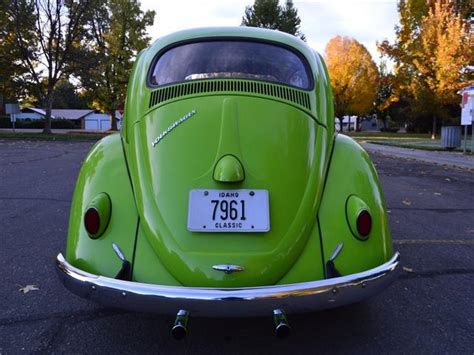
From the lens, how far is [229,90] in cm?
290

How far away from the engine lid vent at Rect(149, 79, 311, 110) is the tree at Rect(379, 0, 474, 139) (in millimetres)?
22979

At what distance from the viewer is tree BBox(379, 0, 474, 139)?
23.3m

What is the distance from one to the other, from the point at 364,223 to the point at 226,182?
84cm

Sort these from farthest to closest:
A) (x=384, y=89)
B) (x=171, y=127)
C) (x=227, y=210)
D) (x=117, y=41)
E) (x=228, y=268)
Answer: (x=384, y=89), (x=117, y=41), (x=171, y=127), (x=227, y=210), (x=228, y=268)

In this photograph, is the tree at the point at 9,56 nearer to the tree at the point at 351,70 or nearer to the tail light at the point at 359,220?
the tree at the point at 351,70

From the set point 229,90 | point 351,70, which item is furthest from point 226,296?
point 351,70

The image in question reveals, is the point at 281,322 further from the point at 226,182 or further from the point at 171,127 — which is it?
the point at 171,127

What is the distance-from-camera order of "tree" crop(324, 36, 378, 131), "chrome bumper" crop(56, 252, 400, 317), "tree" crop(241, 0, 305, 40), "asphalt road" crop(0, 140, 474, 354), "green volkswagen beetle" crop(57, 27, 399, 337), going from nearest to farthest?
"chrome bumper" crop(56, 252, 400, 317)
"green volkswagen beetle" crop(57, 27, 399, 337)
"asphalt road" crop(0, 140, 474, 354)
"tree" crop(324, 36, 378, 131)
"tree" crop(241, 0, 305, 40)

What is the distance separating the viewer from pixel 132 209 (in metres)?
2.59

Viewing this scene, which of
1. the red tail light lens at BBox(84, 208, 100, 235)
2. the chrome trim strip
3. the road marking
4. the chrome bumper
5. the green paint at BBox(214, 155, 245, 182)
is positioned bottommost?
the road marking

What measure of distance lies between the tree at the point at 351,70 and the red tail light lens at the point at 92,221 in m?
36.1

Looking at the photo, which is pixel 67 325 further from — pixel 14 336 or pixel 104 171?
pixel 104 171

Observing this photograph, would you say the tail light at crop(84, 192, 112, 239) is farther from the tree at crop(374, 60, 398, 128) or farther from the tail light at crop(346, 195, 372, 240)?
the tree at crop(374, 60, 398, 128)

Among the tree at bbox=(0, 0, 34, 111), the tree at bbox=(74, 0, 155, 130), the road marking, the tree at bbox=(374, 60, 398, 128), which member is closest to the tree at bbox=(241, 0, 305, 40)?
the tree at bbox=(374, 60, 398, 128)
